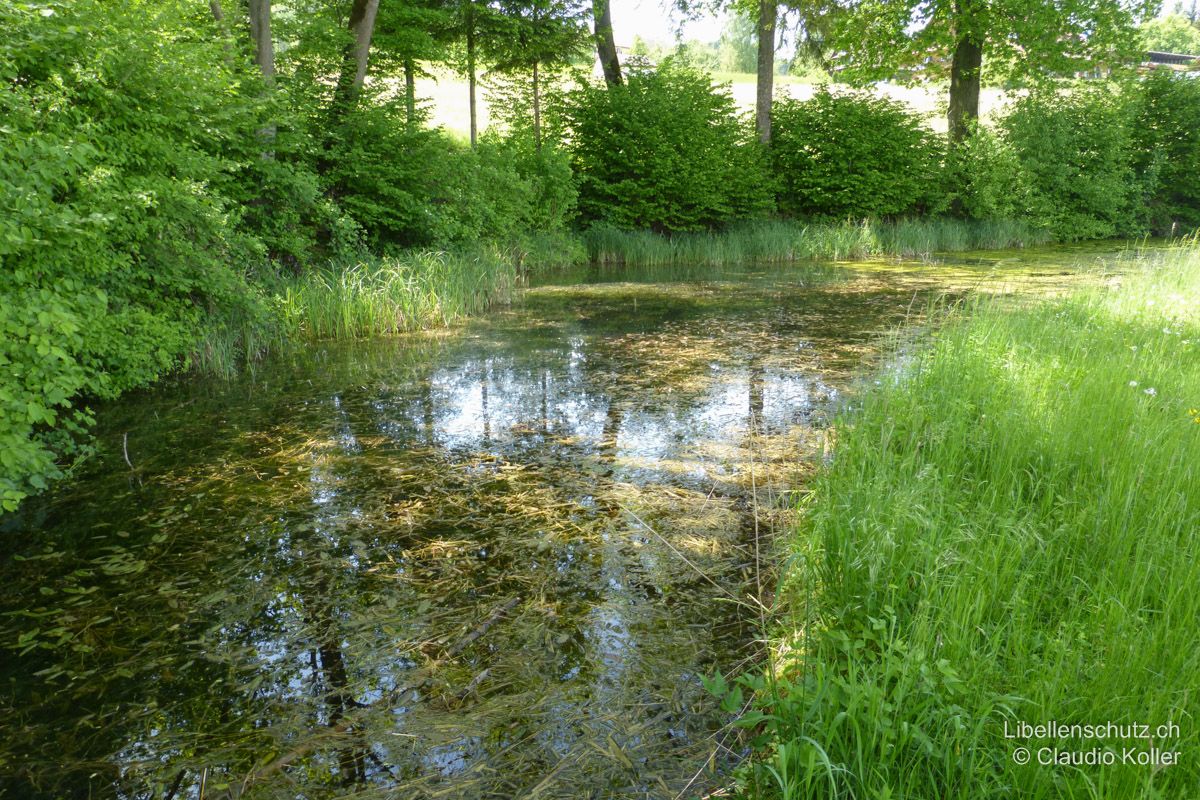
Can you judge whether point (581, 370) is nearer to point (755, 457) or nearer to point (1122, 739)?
point (755, 457)

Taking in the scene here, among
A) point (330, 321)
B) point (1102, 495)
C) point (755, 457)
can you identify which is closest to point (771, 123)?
point (330, 321)

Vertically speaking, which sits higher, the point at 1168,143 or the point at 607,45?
the point at 607,45

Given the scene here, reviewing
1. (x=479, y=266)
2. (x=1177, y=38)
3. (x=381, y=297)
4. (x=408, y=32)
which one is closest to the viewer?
(x=381, y=297)

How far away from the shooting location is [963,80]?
18031mm

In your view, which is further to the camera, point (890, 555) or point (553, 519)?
point (553, 519)

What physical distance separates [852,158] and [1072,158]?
5.73 meters

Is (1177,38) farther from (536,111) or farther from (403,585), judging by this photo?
(403,585)

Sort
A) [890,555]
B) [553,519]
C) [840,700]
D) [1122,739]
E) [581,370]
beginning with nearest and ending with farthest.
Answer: [1122,739] < [840,700] < [890,555] < [553,519] < [581,370]

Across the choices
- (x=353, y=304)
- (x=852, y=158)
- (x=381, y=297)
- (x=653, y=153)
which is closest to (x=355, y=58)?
(x=381, y=297)

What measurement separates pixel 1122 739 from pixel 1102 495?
1273 millimetres

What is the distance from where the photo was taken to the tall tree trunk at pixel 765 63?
682 inches

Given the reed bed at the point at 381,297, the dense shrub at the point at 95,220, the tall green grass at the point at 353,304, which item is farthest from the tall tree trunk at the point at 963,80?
the dense shrub at the point at 95,220

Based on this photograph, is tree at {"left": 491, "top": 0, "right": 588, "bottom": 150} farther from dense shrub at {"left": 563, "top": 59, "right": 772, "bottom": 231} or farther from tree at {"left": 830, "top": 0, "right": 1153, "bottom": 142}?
tree at {"left": 830, "top": 0, "right": 1153, "bottom": 142}

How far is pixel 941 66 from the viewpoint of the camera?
20.5 m
